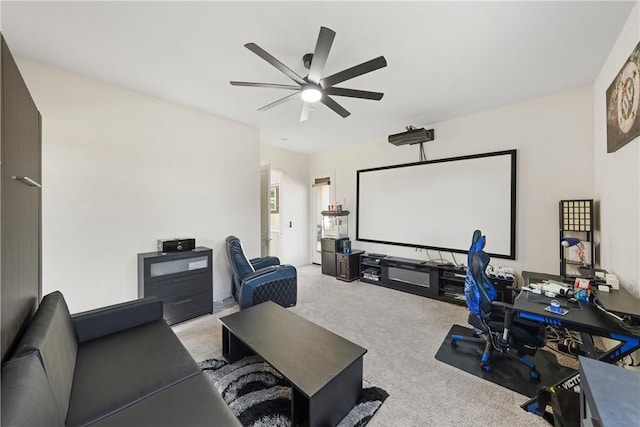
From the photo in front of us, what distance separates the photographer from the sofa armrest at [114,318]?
1.66 metres

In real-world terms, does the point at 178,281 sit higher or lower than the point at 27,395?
lower

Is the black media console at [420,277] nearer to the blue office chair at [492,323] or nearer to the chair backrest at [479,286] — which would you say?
the blue office chair at [492,323]

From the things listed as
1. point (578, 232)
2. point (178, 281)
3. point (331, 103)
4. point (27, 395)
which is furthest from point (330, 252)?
point (27, 395)

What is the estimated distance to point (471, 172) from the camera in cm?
351

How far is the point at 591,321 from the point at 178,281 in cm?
368

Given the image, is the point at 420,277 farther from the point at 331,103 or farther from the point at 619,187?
the point at 331,103

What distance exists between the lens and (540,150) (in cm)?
300

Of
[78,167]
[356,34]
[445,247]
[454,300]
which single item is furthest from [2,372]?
[445,247]

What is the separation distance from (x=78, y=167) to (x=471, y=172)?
16.5 ft

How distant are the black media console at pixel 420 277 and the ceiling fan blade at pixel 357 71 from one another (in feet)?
9.87

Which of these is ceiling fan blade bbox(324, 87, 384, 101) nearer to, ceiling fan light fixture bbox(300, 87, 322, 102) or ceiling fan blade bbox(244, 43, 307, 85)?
ceiling fan light fixture bbox(300, 87, 322, 102)

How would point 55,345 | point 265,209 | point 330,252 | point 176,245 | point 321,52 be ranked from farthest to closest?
point 330,252 < point 265,209 < point 176,245 < point 321,52 < point 55,345

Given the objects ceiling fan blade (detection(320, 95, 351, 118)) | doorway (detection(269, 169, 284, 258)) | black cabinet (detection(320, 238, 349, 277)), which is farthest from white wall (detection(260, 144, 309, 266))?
ceiling fan blade (detection(320, 95, 351, 118))

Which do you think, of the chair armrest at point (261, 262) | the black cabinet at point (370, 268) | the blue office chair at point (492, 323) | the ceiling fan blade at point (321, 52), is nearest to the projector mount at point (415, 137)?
the black cabinet at point (370, 268)
